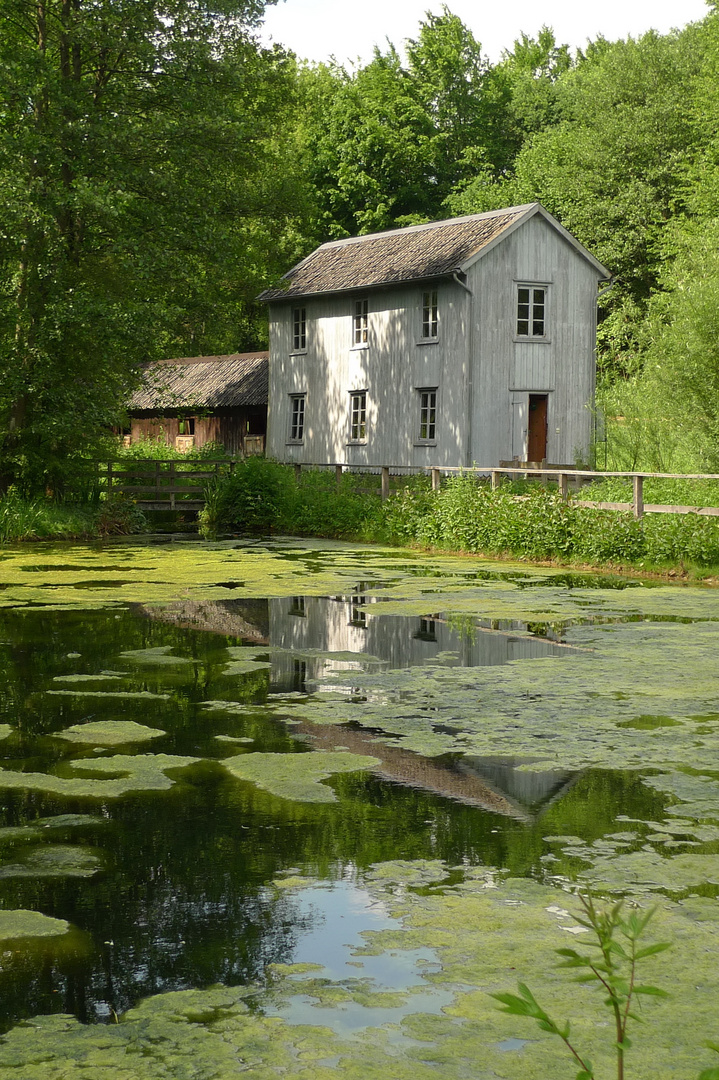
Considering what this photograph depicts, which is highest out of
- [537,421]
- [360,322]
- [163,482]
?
[360,322]

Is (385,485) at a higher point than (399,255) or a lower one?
lower

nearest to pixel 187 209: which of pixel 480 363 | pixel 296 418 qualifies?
pixel 480 363

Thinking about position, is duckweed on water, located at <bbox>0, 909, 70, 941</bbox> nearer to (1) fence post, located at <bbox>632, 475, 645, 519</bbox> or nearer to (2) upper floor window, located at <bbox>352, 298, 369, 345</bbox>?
(1) fence post, located at <bbox>632, 475, 645, 519</bbox>

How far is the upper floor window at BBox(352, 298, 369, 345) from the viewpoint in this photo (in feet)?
118

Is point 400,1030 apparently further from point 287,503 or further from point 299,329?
point 299,329

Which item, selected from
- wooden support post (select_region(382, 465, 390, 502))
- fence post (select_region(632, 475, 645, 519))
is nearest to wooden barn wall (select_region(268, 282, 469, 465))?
wooden support post (select_region(382, 465, 390, 502))

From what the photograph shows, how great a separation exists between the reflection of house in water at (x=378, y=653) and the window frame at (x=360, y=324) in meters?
21.5

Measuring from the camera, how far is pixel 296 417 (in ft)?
128

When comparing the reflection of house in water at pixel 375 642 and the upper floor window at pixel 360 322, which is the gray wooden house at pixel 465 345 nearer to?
the upper floor window at pixel 360 322

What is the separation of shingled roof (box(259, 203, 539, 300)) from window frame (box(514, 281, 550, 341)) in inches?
73.5

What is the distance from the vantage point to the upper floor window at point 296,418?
1532 inches

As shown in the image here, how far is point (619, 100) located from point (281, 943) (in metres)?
50.2

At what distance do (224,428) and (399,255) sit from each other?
12100 millimetres

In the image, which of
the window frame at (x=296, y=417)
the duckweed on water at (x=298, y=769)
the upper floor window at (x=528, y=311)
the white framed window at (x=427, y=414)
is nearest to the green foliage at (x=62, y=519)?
the white framed window at (x=427, y=414)
